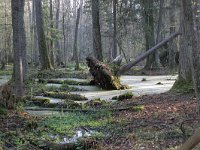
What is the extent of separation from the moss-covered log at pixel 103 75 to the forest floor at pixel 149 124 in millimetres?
4846

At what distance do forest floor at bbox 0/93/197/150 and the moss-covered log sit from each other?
485 centimetres

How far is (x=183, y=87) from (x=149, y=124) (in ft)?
17.7

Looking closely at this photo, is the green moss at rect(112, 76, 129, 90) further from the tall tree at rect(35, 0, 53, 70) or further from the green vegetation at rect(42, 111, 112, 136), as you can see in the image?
the tall tree at rect(35, 0, 53, 70)

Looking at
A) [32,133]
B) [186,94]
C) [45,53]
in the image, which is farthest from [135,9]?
[32,133]

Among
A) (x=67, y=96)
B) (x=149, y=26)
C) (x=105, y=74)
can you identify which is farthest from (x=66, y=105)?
(x=149, y=26)

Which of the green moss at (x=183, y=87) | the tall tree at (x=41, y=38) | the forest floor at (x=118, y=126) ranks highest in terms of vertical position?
the tall tree at (x=41, y=38)

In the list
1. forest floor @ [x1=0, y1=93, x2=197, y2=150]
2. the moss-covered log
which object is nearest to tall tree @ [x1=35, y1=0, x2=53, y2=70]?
the moss-covered log

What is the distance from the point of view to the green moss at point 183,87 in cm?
1456

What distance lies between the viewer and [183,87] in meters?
15.0

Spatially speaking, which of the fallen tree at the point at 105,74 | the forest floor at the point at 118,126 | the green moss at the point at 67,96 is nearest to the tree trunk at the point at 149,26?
the fallen tree at the point at 105,74

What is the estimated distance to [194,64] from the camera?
7164mm

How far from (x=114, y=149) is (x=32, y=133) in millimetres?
2544

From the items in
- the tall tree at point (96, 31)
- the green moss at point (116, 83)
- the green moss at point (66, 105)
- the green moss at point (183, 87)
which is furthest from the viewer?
the tall tree at point (96, 31)

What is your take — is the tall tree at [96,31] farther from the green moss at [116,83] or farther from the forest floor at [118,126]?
the forest floor at [118,126]
